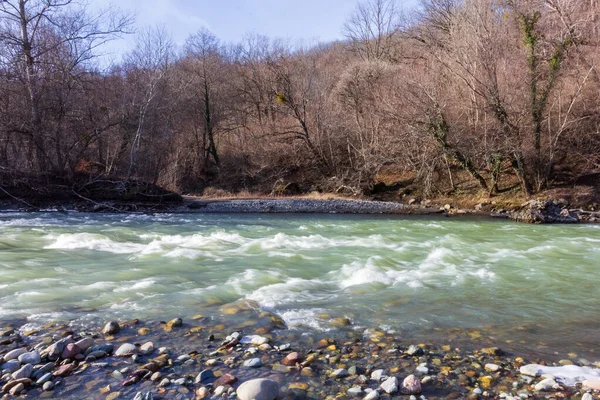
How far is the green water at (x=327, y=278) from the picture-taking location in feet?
Answer: 18.2

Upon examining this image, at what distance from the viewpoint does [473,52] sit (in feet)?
67.8

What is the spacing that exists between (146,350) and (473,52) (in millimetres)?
20789

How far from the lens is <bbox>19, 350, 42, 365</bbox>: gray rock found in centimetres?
Answer: 416

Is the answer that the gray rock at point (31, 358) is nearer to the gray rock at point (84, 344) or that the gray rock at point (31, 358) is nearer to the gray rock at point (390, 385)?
the gray rock at point (84, 344)

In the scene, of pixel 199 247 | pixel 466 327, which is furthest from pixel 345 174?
pixel 466 327

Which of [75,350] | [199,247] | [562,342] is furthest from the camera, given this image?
[199,247]

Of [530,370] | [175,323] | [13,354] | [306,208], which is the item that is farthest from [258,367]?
[306,208]

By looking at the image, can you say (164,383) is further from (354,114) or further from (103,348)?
(354,114)

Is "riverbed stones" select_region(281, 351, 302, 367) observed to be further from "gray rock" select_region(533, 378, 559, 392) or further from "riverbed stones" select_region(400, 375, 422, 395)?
"gray rock" select_region(533, 378, 559, 392)

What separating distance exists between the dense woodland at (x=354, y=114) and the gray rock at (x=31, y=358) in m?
17.9

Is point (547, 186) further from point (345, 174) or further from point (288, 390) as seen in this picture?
point (288, 390)

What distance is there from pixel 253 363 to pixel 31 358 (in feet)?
7.02

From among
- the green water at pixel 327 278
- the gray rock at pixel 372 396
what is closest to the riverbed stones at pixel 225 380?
the gray rock at pixel 372 396

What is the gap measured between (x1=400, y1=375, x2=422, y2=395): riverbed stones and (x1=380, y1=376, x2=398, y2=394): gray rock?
64 mm
